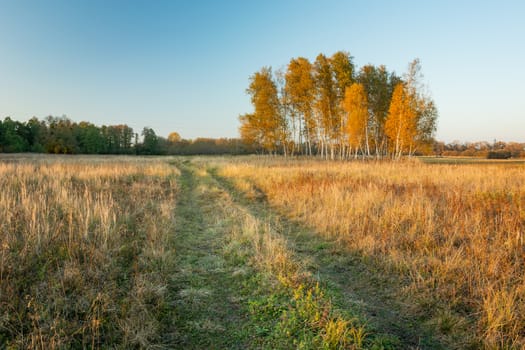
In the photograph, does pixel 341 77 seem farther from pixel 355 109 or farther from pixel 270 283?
pixel 270 283

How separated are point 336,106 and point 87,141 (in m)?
71.5

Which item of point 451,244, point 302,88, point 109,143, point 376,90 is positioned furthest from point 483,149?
point 109,143

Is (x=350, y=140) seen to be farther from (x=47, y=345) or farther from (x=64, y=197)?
(x=47, y=345)

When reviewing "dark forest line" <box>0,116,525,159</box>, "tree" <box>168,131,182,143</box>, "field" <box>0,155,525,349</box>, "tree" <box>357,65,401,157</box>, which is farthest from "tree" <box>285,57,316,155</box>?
"tree" <box>168,131,182,143</box>

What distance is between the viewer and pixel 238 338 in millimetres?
2510

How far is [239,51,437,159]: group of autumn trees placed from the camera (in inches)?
941

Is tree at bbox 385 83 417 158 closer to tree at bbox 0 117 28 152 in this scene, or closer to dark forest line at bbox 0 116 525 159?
dark forest line at bbox 0 116 525 159

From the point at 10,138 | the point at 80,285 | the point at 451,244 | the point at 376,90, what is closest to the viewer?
the point at 80,285

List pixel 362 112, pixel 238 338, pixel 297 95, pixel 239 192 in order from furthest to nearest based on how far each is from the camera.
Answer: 1. pixel 297 95
2. pixel 362 112
3. pixel 239 192
4. pixel 238 338

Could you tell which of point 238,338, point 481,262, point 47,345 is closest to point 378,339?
point 238,338

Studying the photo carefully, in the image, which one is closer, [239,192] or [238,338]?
[238,338]

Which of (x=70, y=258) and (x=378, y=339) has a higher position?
(x=70, y=258)

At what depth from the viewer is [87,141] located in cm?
6850

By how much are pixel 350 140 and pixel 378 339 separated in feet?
84.8
